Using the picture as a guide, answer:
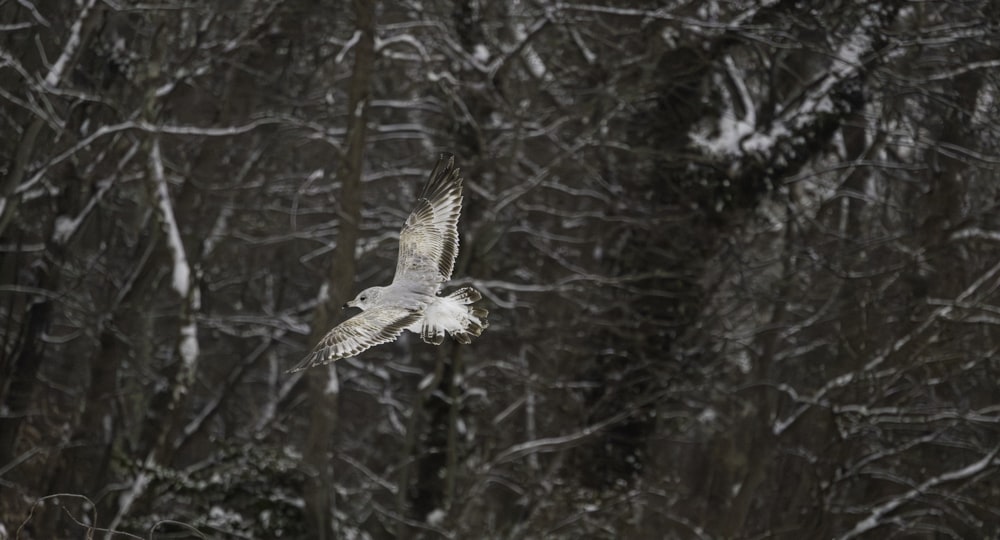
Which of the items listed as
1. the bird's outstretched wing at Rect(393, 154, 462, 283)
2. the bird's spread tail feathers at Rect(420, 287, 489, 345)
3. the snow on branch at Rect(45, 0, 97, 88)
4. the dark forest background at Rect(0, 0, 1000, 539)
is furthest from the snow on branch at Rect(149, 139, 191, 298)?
the bird's spread tail feathers at Rect(420, 287, 489, 345)

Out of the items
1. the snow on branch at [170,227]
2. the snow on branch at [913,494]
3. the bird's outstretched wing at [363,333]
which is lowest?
the bird's outstretched wing at [363,333]

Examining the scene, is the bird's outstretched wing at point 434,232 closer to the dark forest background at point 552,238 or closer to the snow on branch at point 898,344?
the dark forest background at point 552,238

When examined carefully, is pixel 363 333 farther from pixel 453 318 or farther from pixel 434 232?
pixel 434 232

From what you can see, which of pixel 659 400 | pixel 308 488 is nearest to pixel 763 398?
pixel 659 400

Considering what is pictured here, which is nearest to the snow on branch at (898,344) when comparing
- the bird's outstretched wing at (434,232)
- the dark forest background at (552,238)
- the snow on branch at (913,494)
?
the dark forest background at (552,238)

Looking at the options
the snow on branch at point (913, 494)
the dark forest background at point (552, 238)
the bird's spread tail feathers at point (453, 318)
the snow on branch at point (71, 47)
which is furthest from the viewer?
the snow on branch at point (913, 494)

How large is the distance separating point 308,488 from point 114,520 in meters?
1.84

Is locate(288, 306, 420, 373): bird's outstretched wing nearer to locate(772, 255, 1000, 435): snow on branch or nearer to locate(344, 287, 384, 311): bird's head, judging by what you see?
locate(344, 287, 384, 311): bird's head

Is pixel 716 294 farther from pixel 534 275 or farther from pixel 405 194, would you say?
pixel 405 194

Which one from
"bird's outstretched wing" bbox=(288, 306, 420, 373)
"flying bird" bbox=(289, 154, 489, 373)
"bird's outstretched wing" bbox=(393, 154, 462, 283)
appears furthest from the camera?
"bird's outstretched wing" bbox=(393, 154, 462, 283)

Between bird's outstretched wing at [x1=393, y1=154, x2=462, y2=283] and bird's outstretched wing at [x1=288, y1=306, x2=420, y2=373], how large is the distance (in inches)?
19.1

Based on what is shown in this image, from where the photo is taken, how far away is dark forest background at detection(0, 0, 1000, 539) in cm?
1154

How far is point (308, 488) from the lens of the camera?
11.4m

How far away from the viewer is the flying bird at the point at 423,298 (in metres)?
6.35
